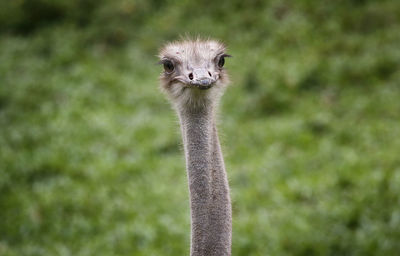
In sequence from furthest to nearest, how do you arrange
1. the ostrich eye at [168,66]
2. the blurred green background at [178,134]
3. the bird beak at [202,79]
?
the blurred green background at [178,134], the ostrich eye at [168,66], the bird beak at [202,79]

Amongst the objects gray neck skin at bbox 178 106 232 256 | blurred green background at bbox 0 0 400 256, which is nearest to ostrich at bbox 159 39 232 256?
gray neck skin at bbox 178 106 232 256

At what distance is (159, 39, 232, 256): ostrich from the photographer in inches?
87.2

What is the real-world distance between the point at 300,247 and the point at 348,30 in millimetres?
5124

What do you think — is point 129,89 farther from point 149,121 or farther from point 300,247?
point 300,247

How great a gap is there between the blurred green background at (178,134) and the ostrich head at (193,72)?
286 cm

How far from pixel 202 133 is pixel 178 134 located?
1247 millimetres

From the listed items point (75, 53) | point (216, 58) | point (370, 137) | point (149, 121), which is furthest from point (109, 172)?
point (216, 58)

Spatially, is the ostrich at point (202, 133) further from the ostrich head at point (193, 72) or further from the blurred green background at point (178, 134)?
the blurred green background at point (178, 134)

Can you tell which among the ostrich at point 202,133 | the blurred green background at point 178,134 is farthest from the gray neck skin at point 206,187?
the blurred green background at point 178,134

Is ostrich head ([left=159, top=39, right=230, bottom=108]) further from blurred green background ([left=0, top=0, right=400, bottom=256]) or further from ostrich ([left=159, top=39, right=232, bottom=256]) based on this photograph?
blurred green background ([left=0, top=0, right=400, bottom=256])

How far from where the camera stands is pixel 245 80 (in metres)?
8.46

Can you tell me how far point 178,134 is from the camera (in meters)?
3.56

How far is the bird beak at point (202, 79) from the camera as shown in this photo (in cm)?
215

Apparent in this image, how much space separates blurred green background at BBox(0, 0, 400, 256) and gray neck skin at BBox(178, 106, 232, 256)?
2843mm
